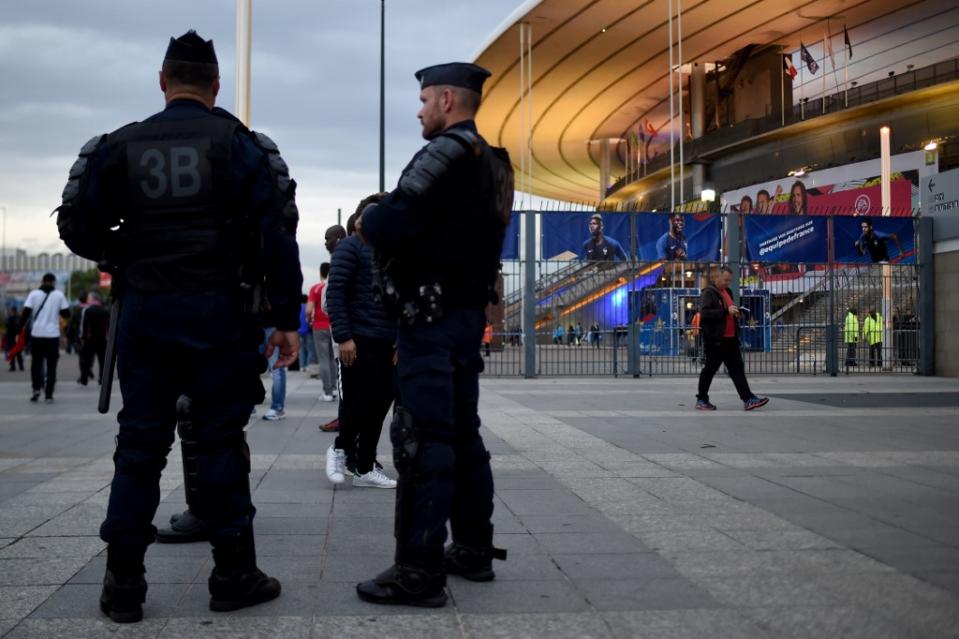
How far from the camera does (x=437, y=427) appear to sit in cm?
352

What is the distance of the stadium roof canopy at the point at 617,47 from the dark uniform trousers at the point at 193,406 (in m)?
37.8

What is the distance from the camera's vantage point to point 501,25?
42188 millimetres

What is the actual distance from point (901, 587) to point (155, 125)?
3.20 meters

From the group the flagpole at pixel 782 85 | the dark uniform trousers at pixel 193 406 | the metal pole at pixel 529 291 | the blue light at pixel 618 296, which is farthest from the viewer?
the flagpole at pixel 782 85

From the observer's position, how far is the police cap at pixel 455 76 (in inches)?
145

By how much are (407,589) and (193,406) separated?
978 mm

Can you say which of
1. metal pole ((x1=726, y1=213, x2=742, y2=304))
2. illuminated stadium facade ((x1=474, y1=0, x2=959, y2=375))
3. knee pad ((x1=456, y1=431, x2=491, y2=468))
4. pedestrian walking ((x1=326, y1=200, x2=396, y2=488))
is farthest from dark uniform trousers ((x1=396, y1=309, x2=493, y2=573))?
illuminated stadium facade ((x1=474, y1=0, x2=959, y2=375))

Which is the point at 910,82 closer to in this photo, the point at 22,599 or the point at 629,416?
the point at 629,416

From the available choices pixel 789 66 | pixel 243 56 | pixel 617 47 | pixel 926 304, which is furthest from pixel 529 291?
pixel 789 66

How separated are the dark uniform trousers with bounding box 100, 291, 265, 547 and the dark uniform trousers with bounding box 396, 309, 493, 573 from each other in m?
0.56

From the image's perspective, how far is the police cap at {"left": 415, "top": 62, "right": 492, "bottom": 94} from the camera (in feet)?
12.1

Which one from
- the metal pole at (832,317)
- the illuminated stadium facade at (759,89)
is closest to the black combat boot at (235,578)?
A: the metal pole at (832,317)

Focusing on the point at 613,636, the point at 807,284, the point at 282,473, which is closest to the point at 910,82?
the point at 807,284

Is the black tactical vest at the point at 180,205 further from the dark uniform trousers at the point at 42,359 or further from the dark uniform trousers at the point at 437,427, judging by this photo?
the dark uniform trousers at the point at 42,359
